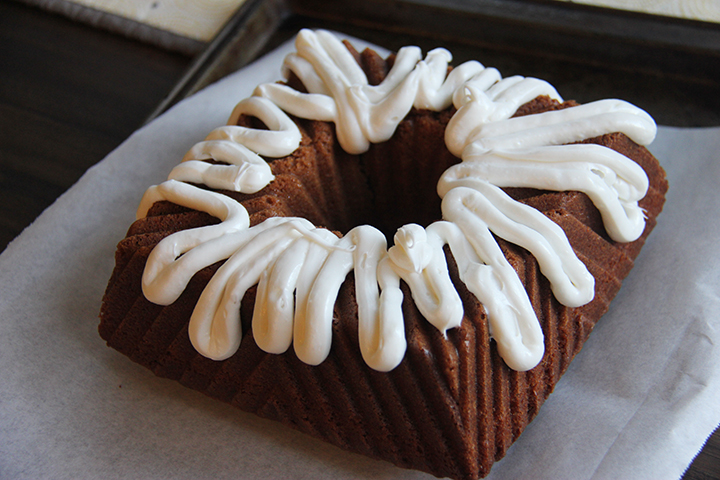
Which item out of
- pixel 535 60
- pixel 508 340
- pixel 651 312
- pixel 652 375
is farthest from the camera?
pixel 535 60

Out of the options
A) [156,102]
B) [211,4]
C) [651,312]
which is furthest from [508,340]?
[211,4]

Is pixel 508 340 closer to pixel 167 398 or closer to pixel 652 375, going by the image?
pixel 652 375

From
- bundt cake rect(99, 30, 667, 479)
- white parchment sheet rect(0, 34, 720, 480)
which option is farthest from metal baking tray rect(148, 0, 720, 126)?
bundt cake rect(99, 30, 667, 479)

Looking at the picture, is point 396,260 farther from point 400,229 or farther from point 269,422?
point 269,422

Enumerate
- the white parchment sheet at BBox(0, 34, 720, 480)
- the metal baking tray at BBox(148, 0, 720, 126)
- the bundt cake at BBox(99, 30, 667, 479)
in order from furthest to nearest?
the metal baking tray at BBox(148, 0, 720, 126), the white parchment sheet at BBox(0, 34, 720, 480), the bundt cake at BBox(99, 30, 667, 479)

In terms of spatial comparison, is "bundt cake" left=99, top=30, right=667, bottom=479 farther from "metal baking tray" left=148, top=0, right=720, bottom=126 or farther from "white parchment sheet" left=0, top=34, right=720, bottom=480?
"metal baking tray" left=148, top=0, right=720, bottom=126
